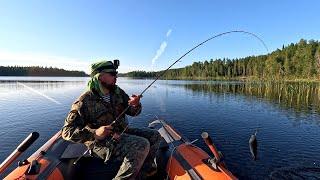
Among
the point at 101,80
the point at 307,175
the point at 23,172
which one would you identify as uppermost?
the point at 101,80

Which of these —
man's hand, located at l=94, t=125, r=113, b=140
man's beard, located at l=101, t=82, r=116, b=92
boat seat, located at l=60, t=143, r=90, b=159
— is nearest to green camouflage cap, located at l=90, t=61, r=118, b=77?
man's beard, located at l=101, t=82, r=116, b=92

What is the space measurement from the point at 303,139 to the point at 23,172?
15.4 meters

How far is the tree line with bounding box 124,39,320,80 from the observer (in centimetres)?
9544

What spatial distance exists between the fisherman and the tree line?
6541cm

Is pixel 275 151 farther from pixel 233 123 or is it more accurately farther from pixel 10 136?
pixel 10 136

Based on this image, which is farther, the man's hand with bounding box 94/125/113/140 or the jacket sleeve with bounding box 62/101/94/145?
the jacket sleeve with bounding box 62/101/94/145

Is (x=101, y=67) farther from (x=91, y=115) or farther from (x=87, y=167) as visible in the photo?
(x=87, y=167)

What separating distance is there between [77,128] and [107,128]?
56 centimetres

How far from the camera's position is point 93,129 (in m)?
4.93

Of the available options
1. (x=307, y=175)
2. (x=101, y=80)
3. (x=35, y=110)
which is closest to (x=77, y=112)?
(x=101, y=80)

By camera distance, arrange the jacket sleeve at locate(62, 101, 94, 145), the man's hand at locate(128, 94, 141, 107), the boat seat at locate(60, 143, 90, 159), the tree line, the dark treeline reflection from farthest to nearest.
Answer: the tree line, the dark treeline reflection, the boat seat at locate(60, 143, 90, 159), the man's hand at locate(128, 94, 141, 107), the jacket sleeve at locate(62, 101, 94, 145)

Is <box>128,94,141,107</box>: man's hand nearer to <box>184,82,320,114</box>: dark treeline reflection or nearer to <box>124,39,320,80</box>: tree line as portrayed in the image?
<box>184,82,320,114</box>: dark treeline reflection

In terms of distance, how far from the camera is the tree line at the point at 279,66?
95.4 m

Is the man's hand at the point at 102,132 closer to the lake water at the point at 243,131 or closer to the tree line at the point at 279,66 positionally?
the lake water at the point at 243,131
